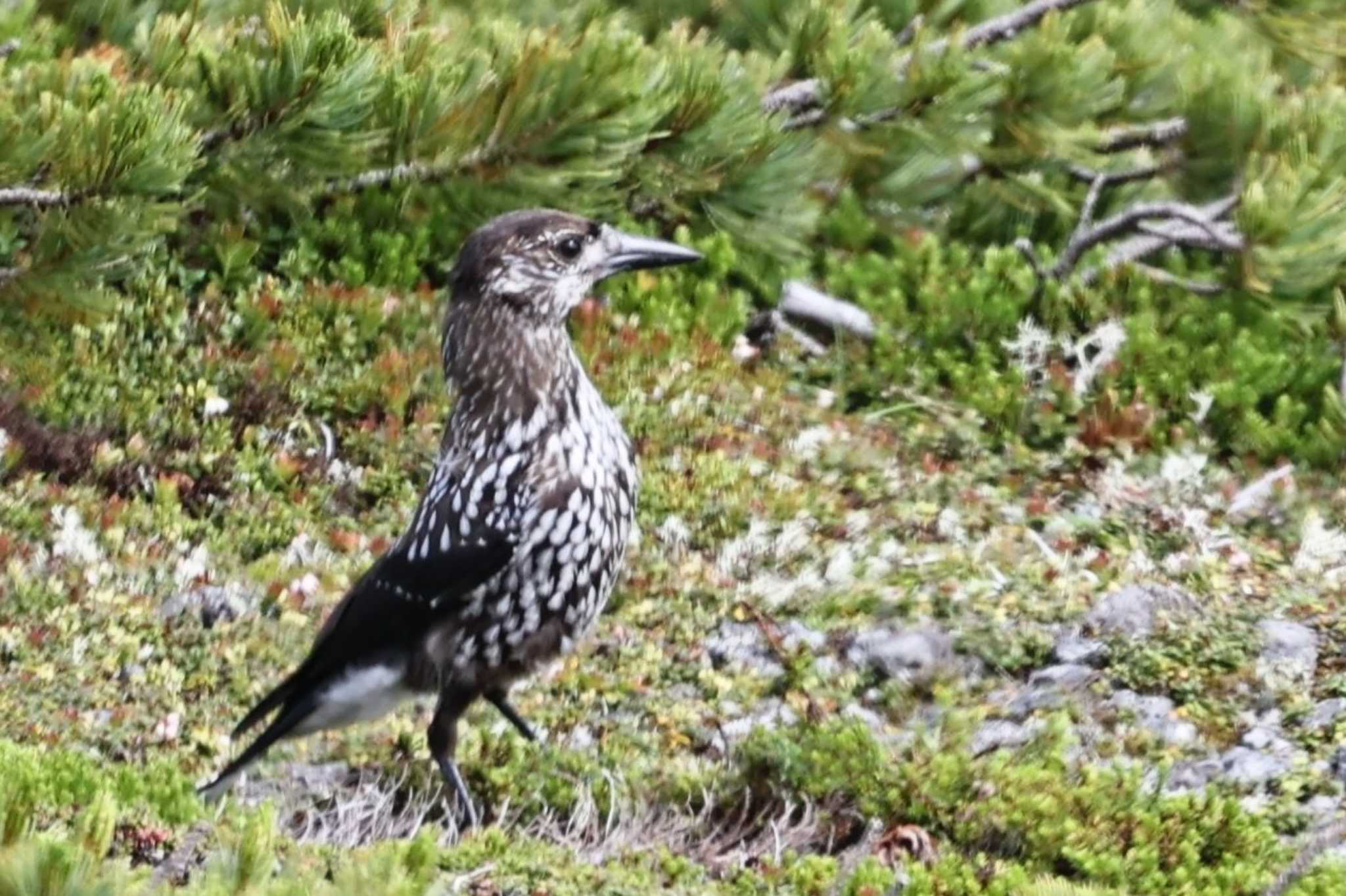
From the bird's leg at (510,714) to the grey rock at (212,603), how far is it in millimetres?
1289

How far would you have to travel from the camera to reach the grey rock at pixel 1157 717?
21.4 ft

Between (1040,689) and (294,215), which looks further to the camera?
(294,215)

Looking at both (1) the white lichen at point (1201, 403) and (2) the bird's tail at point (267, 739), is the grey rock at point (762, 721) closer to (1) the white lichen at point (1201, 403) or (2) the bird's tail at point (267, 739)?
(2) the bird's tail at point (267, 739)

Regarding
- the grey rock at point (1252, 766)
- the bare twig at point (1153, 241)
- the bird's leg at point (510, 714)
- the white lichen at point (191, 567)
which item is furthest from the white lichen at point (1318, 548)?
the white lichen at point (191, 567)

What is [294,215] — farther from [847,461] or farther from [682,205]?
[847,461]

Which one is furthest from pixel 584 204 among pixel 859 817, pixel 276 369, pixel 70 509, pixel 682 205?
pixel 859 817

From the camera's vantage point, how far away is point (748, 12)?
961 cm

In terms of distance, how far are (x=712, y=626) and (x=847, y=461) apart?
1492 millimetres

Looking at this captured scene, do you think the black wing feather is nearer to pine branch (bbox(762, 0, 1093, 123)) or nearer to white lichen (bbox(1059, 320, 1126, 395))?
pine branch (bbox(762, 0, 1093, 123))

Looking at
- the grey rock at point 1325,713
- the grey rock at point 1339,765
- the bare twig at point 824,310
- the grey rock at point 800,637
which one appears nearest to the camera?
the grey rock at point 1339,765

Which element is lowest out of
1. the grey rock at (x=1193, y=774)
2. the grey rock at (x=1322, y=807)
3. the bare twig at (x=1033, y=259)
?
the bare twig at (x=1033, y=259)

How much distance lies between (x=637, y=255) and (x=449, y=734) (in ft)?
4.77

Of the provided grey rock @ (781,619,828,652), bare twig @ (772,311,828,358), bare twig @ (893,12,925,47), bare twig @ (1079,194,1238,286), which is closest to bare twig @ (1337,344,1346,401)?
bare twig @ (1079,194,1238,286)

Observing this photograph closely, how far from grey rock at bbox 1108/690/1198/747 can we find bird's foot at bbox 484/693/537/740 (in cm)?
184
